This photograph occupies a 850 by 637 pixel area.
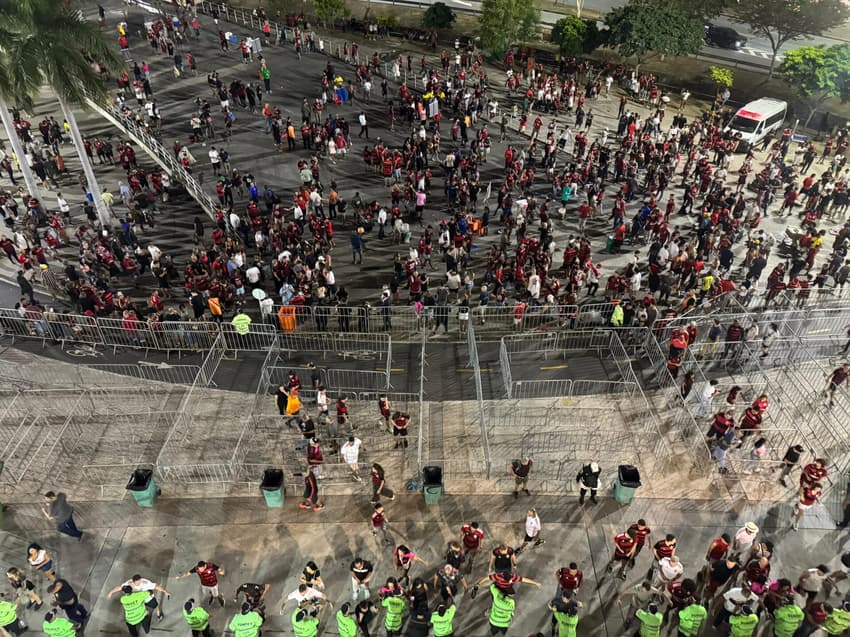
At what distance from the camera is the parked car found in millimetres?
52906

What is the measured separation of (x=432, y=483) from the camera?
52.1 feet

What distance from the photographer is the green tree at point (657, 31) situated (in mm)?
42531

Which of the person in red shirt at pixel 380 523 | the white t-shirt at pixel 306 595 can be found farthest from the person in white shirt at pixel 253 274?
the white t-shirt at pixel 306 595

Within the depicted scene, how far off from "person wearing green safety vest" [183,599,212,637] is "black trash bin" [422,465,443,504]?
5743mm

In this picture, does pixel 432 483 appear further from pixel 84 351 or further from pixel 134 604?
pixel 84 351

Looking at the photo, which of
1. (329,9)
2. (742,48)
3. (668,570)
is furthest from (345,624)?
(742,48)

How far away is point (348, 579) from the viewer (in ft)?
48.1

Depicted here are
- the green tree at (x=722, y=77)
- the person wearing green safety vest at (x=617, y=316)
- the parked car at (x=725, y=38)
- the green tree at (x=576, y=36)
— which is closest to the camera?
the person wearing green safety vest at (x=617, y=316)

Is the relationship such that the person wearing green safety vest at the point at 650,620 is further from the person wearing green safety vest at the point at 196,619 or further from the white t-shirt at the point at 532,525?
the person wearing green safety vest at the point at 196,619

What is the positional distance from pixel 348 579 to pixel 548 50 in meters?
46.8

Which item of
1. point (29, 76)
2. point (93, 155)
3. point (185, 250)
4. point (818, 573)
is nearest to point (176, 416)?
point (185, 250)

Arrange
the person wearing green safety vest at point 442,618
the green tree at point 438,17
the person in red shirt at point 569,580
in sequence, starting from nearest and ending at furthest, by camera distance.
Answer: the person wearing green safety vest at point 442,618 → the person in red shirt at point 569,580 → the green tree at point 438,17

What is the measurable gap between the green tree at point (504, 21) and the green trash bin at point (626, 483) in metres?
36.0

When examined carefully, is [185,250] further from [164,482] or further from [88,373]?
[164,482]
